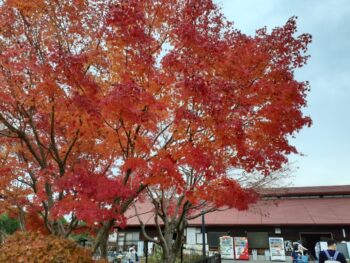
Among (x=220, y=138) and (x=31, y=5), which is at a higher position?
(x=31, y=5)

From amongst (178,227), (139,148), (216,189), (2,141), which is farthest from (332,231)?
(2,141)

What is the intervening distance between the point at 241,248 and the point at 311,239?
6.23m

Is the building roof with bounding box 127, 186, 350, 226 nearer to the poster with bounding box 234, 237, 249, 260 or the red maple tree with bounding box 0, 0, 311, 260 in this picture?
the poster with bounding box 234, 237, 249, 260

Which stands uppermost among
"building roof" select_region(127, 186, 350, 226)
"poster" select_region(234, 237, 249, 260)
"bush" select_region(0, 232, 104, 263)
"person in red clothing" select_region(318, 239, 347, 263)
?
"building roof" select_region(127, 186, 350, 226)

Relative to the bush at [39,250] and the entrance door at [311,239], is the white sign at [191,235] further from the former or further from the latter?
the bush at [39,250]

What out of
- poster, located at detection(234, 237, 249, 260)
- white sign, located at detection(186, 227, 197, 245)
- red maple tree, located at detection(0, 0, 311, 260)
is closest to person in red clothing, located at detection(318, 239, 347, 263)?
red maple tree, located at detection(0, 0, 311, 260)

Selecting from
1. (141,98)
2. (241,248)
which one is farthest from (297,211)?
(141,98)

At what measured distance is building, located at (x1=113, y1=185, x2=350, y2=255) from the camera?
25.5 metres

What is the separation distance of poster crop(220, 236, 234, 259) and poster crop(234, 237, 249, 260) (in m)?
0.44

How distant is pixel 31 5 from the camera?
24.2ft

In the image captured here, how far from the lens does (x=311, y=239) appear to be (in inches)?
1057

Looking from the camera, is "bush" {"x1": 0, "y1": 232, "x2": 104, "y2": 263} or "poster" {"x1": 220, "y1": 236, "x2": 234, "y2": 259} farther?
"poster" {"x1": 220, "y1": 236, "x2": 234, "y2": 259}

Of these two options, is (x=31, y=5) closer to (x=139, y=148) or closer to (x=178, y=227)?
(x=139, y=148)

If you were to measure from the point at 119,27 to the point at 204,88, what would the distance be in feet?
8.60
